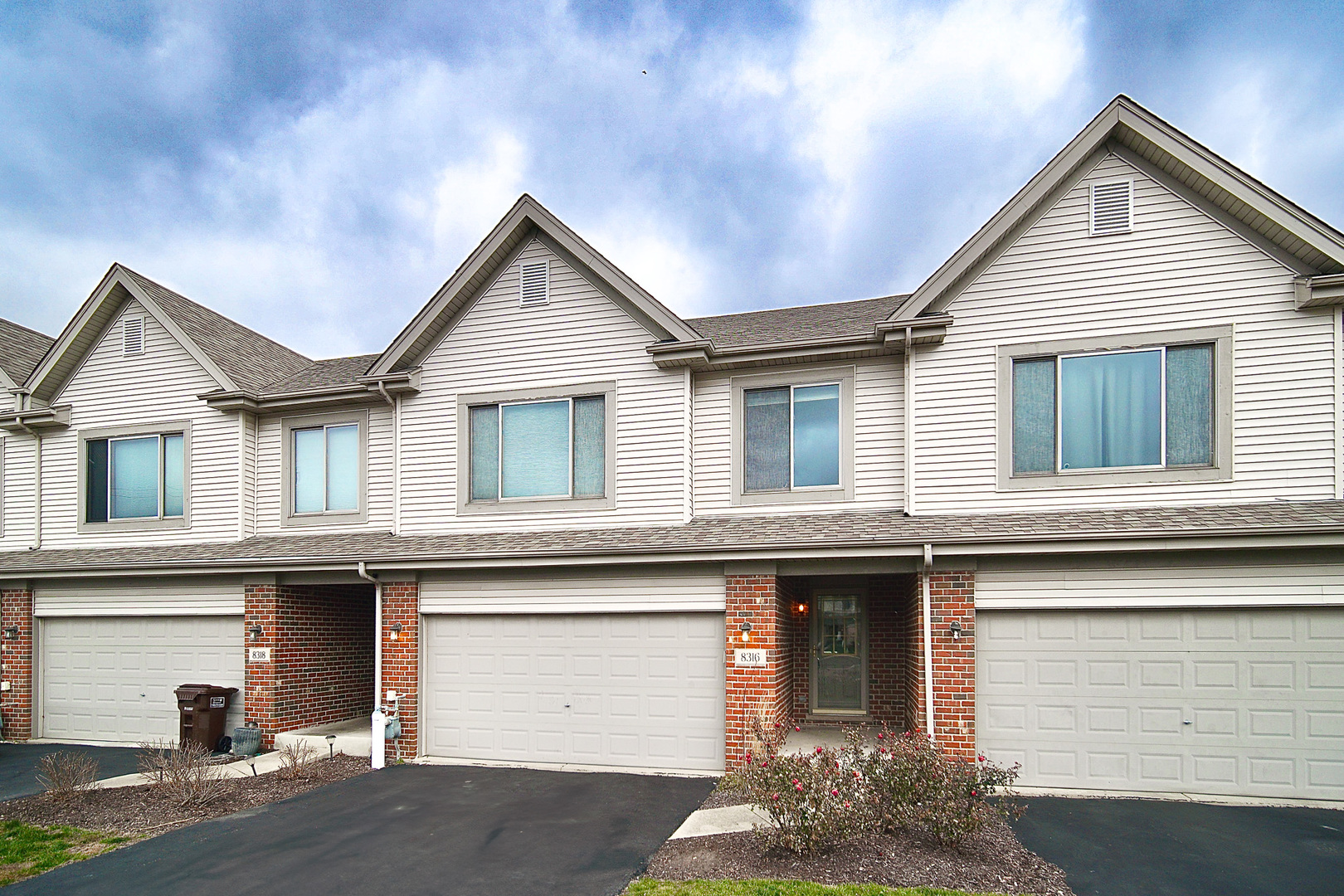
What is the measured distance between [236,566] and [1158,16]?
70.5ft

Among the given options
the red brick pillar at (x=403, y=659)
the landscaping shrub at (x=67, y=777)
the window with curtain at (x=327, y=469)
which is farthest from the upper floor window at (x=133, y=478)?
the red brick pillar at (x=403, y=659)

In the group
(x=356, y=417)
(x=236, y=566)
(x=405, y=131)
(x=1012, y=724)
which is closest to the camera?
(x=1012, y=724)

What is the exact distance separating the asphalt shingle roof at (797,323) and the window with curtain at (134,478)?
958 centimetres

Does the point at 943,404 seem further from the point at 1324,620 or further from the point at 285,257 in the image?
the point at 285,257

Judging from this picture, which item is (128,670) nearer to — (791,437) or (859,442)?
(791,437)

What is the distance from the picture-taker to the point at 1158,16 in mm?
17250

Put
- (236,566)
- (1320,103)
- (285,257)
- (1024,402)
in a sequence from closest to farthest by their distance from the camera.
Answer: (1024,402) < (236,566) < (1320,103) < (285,257)

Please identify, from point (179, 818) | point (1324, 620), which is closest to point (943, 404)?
point (1324, 620)

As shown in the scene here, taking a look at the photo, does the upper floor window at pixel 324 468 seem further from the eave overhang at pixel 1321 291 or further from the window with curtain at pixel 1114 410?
the eave overhang at pixel 1321 291

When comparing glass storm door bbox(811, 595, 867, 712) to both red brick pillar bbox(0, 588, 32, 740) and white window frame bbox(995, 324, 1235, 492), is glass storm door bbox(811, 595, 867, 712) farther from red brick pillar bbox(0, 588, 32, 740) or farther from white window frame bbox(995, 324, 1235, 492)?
red brick pillar bbox(0, 588, 32, 740)

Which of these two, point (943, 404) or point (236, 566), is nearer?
point (943, 404)

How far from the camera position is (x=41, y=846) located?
7789mm

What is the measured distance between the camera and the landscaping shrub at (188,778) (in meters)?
9.15

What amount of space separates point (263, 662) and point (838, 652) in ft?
29.7
